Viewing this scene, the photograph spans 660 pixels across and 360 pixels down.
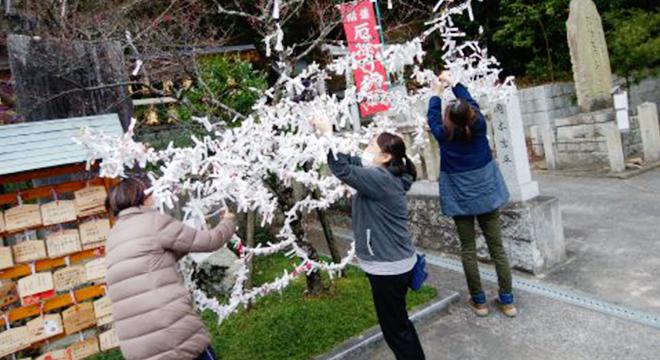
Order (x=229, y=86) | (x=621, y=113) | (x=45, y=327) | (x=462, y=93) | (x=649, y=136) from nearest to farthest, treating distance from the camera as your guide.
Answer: (x=462, y=93) < (x=45, y=327) < (x=229, y=86) < (x=621, y=113) < (x=649, y=136)

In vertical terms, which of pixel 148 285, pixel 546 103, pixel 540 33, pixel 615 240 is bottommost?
pixel 615 240

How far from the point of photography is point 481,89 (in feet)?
15.9

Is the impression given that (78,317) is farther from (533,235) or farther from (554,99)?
(554,99)

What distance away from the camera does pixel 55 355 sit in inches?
182

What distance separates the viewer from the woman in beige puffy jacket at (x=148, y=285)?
2695mm

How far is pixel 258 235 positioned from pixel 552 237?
16.6ft

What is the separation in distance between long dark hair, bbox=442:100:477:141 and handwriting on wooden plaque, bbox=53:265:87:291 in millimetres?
4081

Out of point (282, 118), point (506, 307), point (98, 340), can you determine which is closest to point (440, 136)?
point (282, 118)

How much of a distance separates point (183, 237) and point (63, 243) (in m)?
2.66

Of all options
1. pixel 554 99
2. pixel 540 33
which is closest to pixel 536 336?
pixel 554 99

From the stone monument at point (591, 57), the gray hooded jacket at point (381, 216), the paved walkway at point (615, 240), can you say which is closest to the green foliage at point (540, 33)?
the stone monument at point (591, 57)

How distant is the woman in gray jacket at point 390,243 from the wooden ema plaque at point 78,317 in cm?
332

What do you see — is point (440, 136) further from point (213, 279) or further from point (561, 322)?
point (213, 279)

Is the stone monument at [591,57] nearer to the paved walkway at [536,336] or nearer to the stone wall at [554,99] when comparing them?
the stone wall at [554,99]
